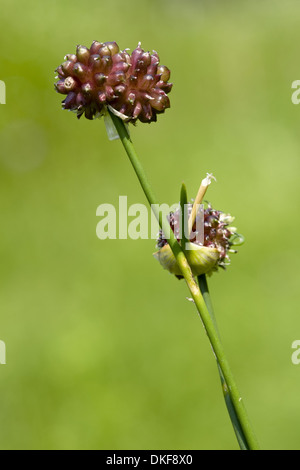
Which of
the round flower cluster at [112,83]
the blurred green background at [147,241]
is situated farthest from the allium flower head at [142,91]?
the blurred green background at [147,241]

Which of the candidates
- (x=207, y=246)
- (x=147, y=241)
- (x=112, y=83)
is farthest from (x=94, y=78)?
(x=147, y=241)

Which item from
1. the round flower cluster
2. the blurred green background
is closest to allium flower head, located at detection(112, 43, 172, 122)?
the round flower cluster

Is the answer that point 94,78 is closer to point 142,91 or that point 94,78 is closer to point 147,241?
point 142,91

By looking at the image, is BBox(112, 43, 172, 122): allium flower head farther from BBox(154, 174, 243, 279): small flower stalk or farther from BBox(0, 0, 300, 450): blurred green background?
BBox(0, 0, 300, 450): blurred green background

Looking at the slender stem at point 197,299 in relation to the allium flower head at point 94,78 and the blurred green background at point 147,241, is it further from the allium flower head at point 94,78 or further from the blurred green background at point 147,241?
the blurred green background at point 147,241

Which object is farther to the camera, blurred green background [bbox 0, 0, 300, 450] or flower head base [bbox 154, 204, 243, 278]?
blurred green background [bbox 0, 0, 300, 450]

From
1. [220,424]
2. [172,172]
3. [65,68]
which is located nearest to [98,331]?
[220,424]
